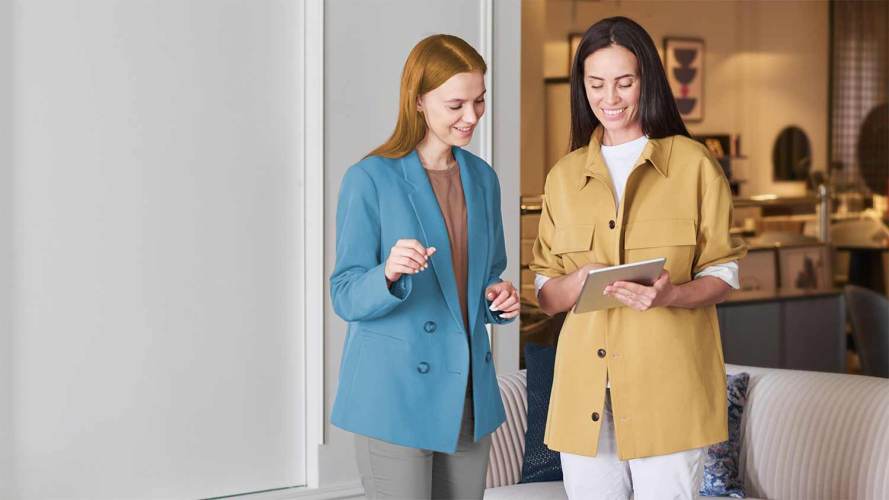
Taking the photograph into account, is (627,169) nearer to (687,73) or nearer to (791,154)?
(687,73)

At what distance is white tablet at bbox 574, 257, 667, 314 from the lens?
187 cm

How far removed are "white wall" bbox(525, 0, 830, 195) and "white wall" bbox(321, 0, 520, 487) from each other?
3842mm

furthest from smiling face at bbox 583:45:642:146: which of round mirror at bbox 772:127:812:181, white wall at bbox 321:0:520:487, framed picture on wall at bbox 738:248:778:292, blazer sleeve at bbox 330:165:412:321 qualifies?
round mirror at bbox 772:127:812:181

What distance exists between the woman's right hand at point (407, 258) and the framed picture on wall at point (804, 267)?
485 cm

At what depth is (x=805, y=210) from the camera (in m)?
7.53

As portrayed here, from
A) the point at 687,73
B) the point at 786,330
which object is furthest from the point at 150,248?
the point at 687,73

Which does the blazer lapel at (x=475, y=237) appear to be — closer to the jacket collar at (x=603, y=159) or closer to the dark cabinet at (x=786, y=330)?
the jacket collar at (x=603, y=159)

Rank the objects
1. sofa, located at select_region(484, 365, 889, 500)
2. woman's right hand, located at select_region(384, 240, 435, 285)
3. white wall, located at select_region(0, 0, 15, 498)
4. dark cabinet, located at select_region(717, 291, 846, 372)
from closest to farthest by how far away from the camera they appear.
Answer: woman's right hand, located at select_region(384, 240, 435, 285), sofa, located at select_region(484, 365, 889, 500), white wall, located at select_region(0, 0, 15, 498), dark cabinet, located at select_region(717, 291, 846, 372)

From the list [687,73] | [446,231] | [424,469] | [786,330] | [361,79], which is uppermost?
[687,73]

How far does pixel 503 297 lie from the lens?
74.1 inches

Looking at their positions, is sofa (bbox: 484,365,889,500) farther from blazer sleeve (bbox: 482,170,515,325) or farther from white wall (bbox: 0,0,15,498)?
white wall (bbox: 0,0,15,498)

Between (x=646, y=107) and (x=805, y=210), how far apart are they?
19.1 ft

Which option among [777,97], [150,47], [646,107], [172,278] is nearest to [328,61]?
[150,47]

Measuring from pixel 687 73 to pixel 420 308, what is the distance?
247 inches
